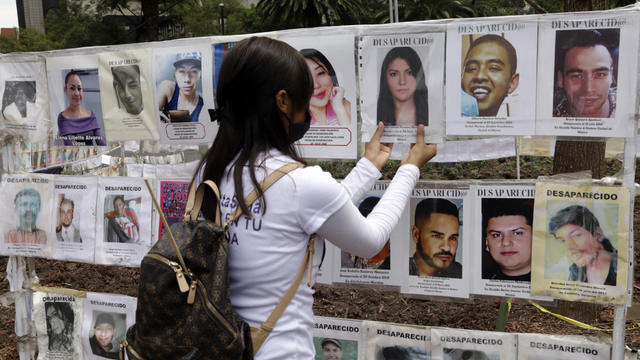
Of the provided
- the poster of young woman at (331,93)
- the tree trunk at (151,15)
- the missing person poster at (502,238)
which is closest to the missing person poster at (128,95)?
the poster of young woman at (331,93)

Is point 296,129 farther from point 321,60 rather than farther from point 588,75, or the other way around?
point 588,75

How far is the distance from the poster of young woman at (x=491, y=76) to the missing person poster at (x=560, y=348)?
812 mm

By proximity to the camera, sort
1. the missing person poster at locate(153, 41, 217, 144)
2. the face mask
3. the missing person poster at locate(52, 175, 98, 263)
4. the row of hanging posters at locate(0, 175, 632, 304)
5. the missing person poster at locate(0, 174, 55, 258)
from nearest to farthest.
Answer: the face mask < the row of hanging posters at locate(0, 175, 632, 304) < the missing person poster at locate(153, 41, 217, 144) < the missing person poster at locate(52, 175, 98, 263) < the missing person poster at locate(0, 174, 55, 258)

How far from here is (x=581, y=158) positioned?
3709 mm

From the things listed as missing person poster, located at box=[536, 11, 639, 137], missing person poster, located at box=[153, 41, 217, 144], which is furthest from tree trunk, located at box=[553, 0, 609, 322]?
missing person poster, located at box=[153, 41, 217, 144]

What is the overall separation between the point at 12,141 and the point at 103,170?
158 centimetres

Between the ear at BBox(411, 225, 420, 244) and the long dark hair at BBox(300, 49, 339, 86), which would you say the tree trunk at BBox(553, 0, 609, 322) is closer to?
the ear at BBox(411, 225, 420, 244)

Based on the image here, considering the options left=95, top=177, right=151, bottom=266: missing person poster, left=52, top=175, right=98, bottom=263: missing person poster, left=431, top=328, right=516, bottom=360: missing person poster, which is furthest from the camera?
left=52, top=175, right=98, bottom=263: missing person poster

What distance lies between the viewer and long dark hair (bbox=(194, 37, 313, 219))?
1.48 m

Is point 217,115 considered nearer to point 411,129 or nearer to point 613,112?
point 411,129

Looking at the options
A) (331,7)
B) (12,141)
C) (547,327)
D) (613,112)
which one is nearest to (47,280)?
(12,141)

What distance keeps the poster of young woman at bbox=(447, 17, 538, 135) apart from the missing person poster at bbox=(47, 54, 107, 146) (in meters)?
1.78

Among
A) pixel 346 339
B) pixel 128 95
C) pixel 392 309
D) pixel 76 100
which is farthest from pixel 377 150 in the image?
pixel 392 309

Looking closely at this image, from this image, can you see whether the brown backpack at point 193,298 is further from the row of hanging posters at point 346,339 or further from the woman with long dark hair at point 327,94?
the row of hanging posters at point 346,339
